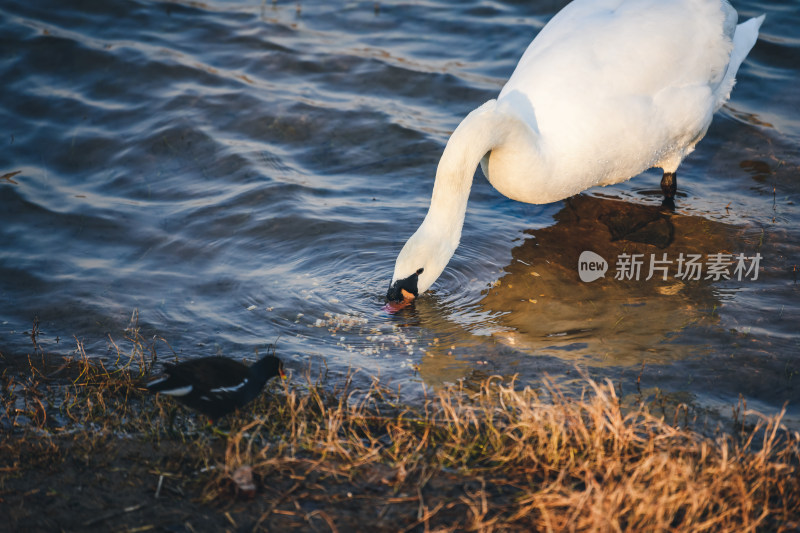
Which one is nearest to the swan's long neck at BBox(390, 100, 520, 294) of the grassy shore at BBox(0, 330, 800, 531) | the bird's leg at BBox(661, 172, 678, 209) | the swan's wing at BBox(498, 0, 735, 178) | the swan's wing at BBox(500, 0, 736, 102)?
the swan's wing at BBox(498, 0, 735, 178)

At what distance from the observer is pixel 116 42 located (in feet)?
34.1

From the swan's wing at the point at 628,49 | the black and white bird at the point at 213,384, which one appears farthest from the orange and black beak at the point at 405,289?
the swan's wing at the point at 628,49

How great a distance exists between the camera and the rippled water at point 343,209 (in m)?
4.95

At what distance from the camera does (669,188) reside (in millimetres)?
6879

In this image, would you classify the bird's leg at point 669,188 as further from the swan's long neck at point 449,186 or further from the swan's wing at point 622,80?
the swan's long neck at point 449,186

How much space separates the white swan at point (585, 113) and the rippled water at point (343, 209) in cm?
66

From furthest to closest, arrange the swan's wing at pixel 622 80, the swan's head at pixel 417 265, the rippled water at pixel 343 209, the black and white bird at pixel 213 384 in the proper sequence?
the swan's wing at pixel 622 80 < the swan's head at pixel 417 265 < the rippled water at pixel 343 209 < the black and white bird at pixel 213 384

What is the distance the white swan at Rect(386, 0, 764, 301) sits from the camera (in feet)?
17.1

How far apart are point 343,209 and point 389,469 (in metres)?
3.82

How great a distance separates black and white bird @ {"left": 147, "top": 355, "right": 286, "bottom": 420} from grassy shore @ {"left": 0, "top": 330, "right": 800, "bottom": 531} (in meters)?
0.14

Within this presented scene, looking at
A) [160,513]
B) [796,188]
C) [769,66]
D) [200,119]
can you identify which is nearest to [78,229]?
[200,119]

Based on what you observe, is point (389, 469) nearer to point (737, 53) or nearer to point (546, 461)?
point (546, 461)

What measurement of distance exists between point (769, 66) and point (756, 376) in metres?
6.41

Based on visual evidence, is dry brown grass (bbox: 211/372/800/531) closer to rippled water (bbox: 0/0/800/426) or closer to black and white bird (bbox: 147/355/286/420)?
black and white bird (bbox: 147/355/286/420)
